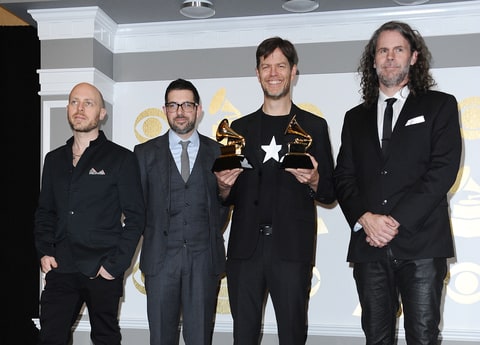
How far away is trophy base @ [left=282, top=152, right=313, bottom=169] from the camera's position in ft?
9.90

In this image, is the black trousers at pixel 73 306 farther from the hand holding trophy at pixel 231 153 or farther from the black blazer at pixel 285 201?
the hand holding trophy at pixel 231 153

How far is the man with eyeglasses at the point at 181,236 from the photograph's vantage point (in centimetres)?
339

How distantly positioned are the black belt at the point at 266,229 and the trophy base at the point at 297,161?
334 mm

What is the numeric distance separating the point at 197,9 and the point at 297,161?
1961 mm

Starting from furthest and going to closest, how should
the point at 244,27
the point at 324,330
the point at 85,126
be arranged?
the point at 244,27 → the point at 324,330 → the point at 85,126

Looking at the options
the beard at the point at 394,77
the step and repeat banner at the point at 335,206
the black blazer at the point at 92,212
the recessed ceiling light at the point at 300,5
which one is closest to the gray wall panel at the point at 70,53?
the step and repeat banner at the point at 335,206

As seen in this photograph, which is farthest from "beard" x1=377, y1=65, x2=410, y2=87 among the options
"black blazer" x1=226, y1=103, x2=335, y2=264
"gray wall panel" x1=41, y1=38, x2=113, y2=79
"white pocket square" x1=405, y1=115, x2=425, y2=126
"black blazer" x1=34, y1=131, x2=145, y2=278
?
"gray wall panel" x1=41, y1=38, x2=113, y2=79

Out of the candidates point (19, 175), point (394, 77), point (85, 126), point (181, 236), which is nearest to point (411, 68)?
point (394, 77)

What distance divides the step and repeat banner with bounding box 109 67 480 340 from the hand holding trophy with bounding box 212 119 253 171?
1.69 metres

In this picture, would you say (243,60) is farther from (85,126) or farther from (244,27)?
(85,126)

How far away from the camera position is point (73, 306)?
3.33 m

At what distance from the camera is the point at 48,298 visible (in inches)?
131

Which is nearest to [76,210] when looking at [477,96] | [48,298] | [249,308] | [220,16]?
[48,298]

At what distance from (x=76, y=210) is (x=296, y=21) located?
2432 mm
